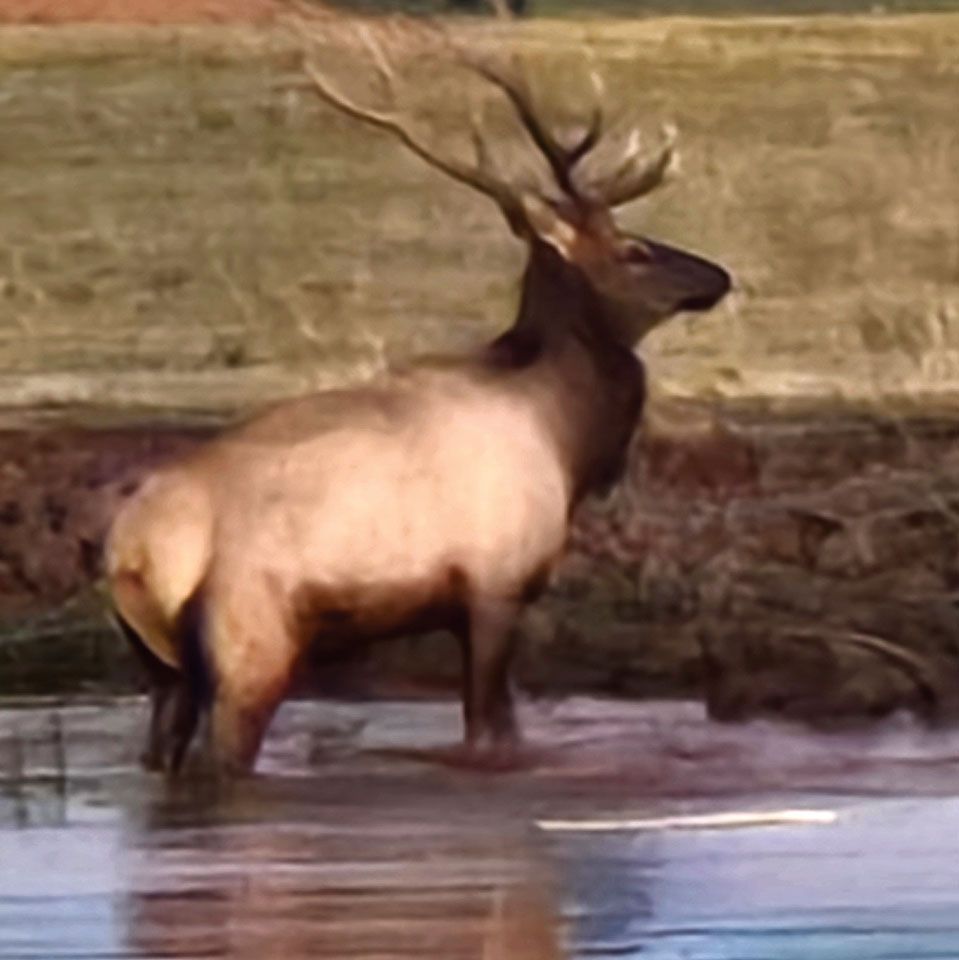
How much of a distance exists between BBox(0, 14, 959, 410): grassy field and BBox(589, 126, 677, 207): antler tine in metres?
0.01

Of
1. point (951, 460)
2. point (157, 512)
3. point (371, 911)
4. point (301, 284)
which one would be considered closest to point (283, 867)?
point (371, 911)

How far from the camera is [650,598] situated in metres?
3.22

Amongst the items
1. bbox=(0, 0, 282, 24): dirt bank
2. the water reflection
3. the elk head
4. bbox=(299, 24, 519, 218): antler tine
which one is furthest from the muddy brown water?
bbox=(0, 0, 282, 24): dirt bank

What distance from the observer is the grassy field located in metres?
3.23

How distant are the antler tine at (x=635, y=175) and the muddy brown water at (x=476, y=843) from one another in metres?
0.50

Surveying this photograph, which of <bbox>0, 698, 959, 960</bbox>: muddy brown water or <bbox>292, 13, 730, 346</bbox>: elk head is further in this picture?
<bbox>292, 13, 730, 346</bbox>: elk head

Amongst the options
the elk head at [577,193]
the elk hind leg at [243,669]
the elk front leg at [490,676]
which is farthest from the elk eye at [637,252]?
the elk hind leg at [243,669]

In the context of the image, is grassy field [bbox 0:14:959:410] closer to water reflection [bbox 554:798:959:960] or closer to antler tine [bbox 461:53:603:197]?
antler tine [bbox 461:53:603:197]

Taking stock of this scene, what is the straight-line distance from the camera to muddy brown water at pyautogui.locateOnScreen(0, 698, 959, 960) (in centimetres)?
293

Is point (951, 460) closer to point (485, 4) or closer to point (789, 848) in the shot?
point (789, 848)

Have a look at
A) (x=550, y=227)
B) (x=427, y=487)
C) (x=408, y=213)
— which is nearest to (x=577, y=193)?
(x=550, y=227)

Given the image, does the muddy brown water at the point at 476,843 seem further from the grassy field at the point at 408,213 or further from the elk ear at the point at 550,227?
the elk ear at the point at 550,227

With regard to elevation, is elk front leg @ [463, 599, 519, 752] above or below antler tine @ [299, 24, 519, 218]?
below

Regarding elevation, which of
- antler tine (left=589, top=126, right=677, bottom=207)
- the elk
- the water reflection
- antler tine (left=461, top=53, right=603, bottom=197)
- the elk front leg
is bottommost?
the water reflection
